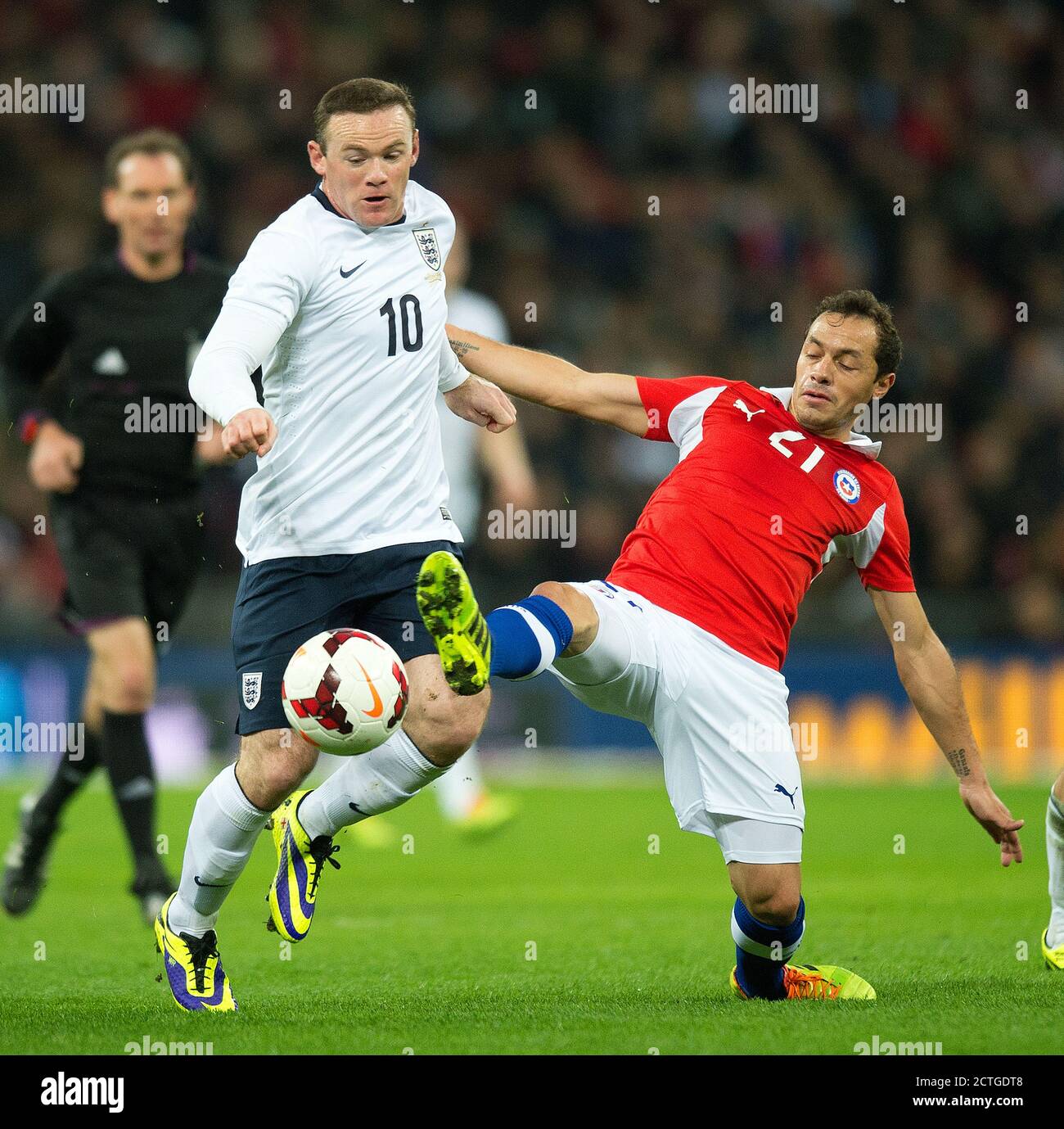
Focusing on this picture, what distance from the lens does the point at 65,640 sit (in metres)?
12.0

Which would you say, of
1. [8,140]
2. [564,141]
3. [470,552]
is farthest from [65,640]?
[564,141]

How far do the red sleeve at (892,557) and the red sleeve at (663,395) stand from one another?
641 mm

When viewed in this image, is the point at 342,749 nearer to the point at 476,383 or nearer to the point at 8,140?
the point at 476,383

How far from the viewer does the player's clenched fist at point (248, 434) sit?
3768 millimetres

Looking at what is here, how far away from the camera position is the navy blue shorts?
177 inches

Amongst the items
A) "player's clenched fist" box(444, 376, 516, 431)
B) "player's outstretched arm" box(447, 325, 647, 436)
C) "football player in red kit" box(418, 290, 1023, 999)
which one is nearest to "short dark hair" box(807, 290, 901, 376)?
"football player in red kit" box(418, 290, 1023, 999)

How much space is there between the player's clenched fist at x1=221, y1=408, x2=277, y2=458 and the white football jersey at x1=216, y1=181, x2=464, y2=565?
2.12ft

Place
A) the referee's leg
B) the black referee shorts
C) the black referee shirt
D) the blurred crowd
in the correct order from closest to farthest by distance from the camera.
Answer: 1. the referee's leg
2. the black referee shorts
3. the black referee shirt
4. the blurred crowd

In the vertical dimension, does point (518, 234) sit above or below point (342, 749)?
above

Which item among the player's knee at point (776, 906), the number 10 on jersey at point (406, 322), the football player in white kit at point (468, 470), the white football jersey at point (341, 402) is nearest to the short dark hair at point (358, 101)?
the white football jersey at point (341, 402)

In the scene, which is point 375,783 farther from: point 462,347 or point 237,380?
point 462,347

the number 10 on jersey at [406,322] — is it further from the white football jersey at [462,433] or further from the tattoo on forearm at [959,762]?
the white football jersey at [462,433]

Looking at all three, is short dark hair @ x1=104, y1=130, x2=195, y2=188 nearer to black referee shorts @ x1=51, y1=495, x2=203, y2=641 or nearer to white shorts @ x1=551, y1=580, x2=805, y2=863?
black referee shorts @ x1=51, y1=495, x2=203, y2=641

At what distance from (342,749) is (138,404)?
2.88 m
